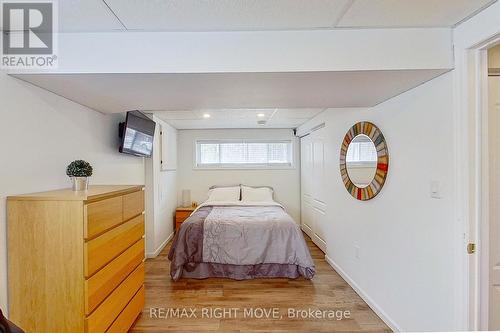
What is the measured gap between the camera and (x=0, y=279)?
1.47 meters

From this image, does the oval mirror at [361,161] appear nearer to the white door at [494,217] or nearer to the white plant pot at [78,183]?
the white door at [494,217]

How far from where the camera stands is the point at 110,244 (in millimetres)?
1793

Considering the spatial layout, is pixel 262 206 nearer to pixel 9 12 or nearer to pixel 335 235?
pixel 335 235

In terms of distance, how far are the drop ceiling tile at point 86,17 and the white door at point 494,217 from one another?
2262 mm

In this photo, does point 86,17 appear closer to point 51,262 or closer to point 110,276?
point 51,262

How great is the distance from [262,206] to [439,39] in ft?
10.8

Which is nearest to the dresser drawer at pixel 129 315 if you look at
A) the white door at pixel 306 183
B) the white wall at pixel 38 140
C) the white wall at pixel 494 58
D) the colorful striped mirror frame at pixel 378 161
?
the white wall at pixel 38 140

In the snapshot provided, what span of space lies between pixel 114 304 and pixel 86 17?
6.23 ft

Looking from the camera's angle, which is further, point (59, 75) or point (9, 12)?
point (59, 75)

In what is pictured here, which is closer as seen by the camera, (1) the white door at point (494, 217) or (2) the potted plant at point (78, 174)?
(1) the white door at point (494, 217)

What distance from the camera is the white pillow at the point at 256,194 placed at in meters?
4.91

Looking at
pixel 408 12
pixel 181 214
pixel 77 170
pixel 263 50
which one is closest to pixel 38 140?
pixel 77 170

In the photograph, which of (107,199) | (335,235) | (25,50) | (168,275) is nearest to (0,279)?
(107,199)

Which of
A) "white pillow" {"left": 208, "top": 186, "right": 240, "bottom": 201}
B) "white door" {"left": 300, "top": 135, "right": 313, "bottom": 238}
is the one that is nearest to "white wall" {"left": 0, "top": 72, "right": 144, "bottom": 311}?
"white pillow" {"left": 208, "top": 186, "right": 240, "bottom": 201}
